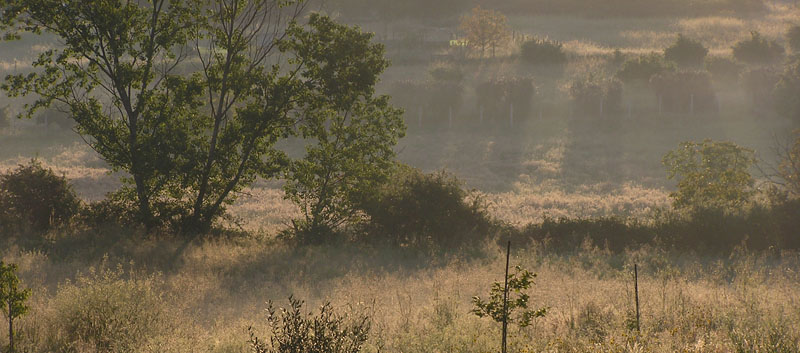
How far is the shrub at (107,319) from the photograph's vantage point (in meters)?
9.47

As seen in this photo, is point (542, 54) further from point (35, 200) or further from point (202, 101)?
point (35, 200)

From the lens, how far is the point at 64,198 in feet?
66.8

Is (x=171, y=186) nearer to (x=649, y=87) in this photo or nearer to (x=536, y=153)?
(x=536, y=153)

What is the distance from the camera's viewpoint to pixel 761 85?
7300 cm

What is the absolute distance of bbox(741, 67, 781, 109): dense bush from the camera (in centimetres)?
7100

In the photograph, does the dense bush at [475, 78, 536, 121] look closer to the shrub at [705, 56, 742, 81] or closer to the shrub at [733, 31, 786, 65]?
the shrub at [705, 56, 742, 81]

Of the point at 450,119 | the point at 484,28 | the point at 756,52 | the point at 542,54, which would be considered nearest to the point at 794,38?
the point at 756,52

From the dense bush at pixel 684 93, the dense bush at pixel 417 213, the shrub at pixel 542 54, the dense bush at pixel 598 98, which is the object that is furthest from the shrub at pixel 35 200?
the shrub at pixel 542 54

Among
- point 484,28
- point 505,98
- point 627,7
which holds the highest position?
point 627,7

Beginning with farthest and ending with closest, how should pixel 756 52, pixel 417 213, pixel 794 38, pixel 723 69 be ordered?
pixel 794 38, pixel 756 52, pixel 723 69, pixel 417 213

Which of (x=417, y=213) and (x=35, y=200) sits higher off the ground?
(x=417, y=213)

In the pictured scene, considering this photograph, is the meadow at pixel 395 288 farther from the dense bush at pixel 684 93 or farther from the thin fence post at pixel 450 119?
the dense bush at pixel 684 93

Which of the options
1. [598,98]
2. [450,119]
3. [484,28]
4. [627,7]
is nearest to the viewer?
[450,119]

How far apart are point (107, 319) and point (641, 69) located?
75330 mm
